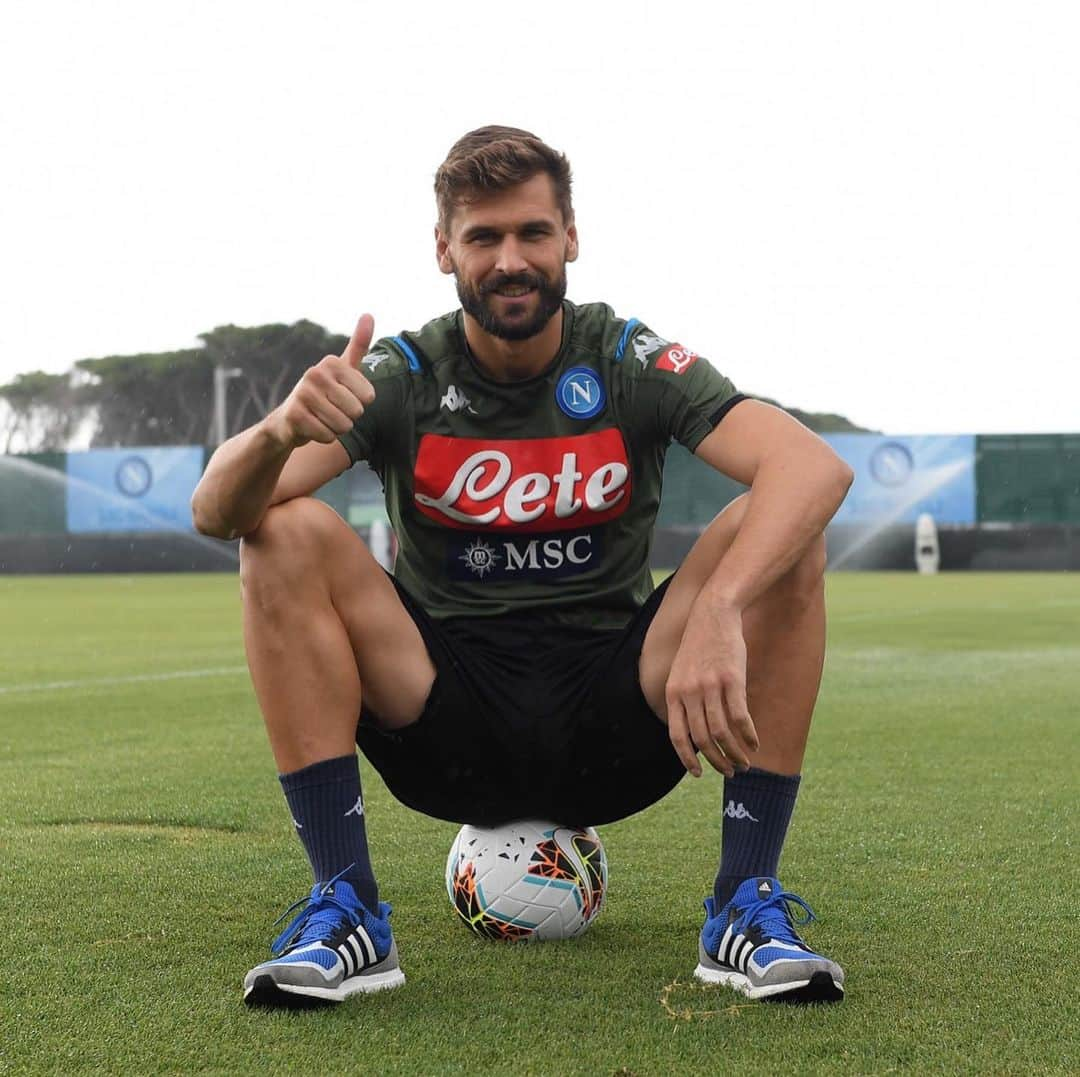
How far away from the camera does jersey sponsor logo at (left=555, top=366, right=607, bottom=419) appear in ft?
9.19

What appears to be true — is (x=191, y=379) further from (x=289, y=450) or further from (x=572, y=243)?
(x=289, y=450)

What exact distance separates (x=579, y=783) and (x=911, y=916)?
2.33 feet

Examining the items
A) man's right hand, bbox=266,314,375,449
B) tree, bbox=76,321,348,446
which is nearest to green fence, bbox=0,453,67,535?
tree, bbox=76,321,348,446

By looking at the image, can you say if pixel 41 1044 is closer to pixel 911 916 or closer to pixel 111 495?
pixel 911 916

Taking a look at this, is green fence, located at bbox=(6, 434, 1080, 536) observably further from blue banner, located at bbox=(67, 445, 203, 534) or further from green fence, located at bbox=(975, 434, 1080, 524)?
blue banner, located at bbox=(67, 445, 203, 534)

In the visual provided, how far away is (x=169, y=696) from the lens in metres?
7.32

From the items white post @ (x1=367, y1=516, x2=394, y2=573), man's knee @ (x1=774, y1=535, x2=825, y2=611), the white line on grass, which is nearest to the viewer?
man's knee @ (x1=774, y1=535, x2=825, y2=611)

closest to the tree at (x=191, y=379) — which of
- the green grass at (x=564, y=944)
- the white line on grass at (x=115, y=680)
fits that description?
the white line on grass at (x=115, y=680)

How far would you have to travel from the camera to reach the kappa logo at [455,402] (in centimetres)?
280

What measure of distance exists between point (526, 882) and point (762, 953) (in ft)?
1.59

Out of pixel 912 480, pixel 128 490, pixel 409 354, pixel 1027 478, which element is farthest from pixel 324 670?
pixel 128 490

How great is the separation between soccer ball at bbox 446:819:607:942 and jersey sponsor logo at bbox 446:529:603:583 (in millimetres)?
462

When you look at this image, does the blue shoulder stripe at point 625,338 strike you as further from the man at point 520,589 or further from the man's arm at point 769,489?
the man's arm at point 769,489

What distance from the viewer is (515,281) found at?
105 inches
